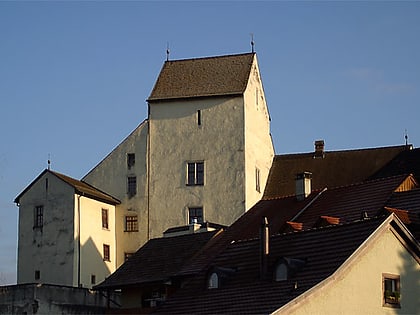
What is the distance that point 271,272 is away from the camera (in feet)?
128

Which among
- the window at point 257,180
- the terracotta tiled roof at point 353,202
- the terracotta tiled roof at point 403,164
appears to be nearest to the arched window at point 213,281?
the terracotta tiled roof at point 353,202

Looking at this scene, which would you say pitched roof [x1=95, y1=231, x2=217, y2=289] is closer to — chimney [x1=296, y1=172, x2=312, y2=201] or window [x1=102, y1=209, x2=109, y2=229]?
chimney [x1=296, y1=172, x2=312, y2=201]

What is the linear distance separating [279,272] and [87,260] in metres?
35.7

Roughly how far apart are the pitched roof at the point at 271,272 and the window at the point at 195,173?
3180 cm

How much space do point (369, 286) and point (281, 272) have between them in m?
3.18

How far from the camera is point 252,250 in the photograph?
4216cm

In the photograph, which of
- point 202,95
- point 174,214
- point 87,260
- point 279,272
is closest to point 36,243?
point 87,260

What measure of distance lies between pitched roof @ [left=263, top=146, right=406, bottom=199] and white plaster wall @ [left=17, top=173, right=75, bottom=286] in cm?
1433

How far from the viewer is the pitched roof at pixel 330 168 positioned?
76812 mm

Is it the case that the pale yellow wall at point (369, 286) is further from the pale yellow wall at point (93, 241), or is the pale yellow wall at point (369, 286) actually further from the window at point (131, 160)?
the window at point (131, 160)

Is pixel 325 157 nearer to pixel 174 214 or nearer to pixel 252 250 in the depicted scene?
pixel 174 214

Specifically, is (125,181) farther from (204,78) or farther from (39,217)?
(204,78)

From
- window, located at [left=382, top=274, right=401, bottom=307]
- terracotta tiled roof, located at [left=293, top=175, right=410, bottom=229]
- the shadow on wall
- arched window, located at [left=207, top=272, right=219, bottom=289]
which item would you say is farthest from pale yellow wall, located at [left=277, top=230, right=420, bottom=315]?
the shadow on wall

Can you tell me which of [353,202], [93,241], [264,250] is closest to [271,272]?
[264,250]
